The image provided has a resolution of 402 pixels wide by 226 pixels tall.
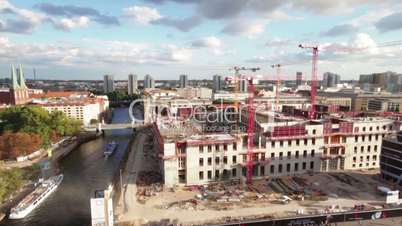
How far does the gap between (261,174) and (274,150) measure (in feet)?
13.9

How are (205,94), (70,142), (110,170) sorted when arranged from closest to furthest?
(110,170), (70,142), (205,94)

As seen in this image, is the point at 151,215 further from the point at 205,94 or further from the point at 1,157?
the point at 205,94

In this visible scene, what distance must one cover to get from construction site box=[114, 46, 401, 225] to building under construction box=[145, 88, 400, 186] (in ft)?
0.48

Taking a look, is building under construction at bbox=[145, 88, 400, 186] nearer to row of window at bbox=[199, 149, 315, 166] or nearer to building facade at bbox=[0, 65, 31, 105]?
row of window at bbox=[199, 149, 315, 166]

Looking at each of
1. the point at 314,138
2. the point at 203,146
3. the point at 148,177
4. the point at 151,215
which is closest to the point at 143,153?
the point at 148,177

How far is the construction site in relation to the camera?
33625mm

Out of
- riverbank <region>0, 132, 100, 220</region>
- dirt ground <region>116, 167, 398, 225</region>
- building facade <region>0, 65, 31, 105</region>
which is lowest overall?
riverbank <region>0, 132, 100, 220</region>

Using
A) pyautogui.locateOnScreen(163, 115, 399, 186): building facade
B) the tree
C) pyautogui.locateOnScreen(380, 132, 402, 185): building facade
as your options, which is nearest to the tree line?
the tree

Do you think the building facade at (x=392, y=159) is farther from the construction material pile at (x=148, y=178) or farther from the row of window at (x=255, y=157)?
the construction material pile at (x=148, y=178)

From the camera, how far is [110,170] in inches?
2062

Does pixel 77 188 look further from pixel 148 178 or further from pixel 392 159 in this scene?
pixel 392 159

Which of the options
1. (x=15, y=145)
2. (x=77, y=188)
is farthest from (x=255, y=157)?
(x=15, y=145)

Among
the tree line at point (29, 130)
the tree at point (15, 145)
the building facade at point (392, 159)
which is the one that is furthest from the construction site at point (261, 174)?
the tree line at point (29, 130)

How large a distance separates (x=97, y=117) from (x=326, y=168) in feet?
276
